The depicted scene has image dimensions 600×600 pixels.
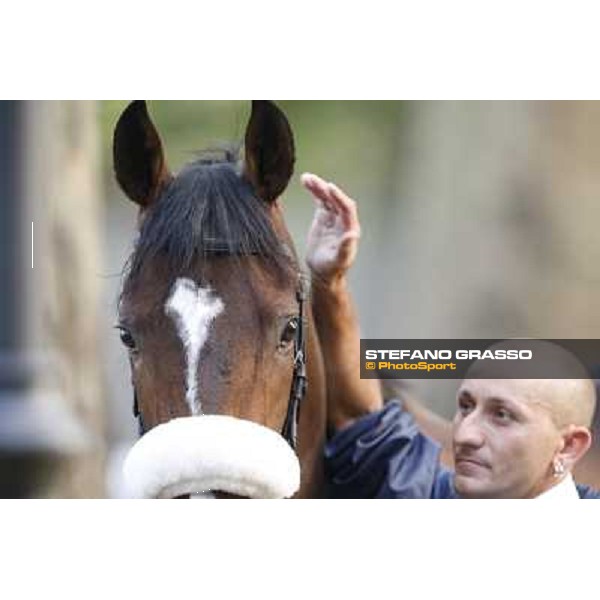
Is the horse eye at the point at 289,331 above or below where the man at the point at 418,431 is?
above

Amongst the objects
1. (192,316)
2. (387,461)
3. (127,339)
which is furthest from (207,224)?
(387,461)

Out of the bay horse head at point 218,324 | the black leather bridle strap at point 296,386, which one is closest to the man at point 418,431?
the bay horse head at point 218,324

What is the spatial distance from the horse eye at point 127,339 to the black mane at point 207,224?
19 cm

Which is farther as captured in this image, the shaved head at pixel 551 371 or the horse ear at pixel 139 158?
the shaved head at pixel 551 371

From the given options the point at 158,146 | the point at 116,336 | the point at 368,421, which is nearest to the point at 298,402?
the point at 368,421

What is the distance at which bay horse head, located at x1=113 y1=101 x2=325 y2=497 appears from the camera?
3838 millimetres

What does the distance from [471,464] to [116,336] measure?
122cm

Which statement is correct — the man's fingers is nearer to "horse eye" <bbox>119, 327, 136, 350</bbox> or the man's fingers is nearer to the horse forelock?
the horse forelock

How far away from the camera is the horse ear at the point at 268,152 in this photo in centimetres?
419

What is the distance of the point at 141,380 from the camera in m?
4.00

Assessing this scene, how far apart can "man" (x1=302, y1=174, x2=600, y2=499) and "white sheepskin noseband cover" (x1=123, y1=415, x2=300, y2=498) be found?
1.73 feet

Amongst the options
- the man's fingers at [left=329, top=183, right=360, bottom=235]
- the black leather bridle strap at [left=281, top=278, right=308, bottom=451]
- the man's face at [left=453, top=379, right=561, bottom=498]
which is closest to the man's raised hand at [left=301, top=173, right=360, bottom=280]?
the man's fingers at [left=329, top=183, right=360, bottom=235]

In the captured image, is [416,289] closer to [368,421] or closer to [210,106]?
[368,421]

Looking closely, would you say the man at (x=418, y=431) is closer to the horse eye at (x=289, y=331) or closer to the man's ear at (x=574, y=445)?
the man's ear at (x=574, y=445)
